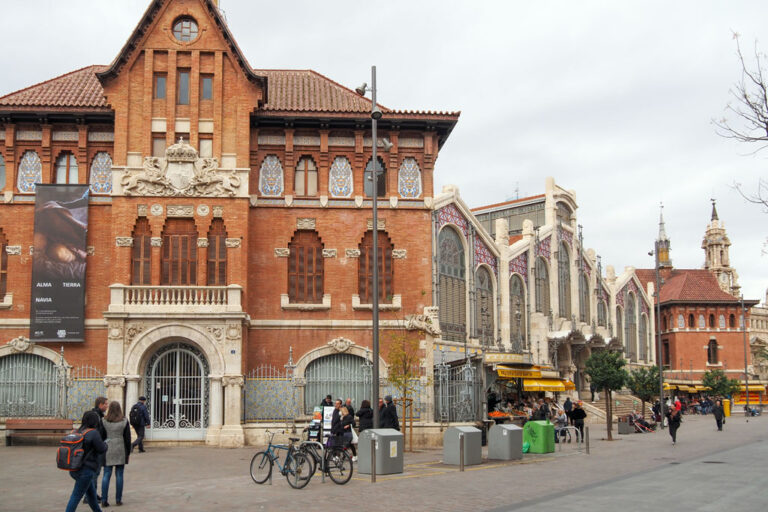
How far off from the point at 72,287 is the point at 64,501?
1477 centimetres

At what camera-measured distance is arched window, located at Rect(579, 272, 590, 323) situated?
5162cm

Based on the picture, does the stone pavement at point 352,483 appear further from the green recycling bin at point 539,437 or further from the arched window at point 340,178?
the arched window at point 340,178

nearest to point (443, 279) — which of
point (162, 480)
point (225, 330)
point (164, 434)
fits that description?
point (225, 330)

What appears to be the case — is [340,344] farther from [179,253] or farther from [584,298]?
[584,298]

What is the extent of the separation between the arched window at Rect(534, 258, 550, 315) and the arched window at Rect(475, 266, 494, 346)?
23.6 ft

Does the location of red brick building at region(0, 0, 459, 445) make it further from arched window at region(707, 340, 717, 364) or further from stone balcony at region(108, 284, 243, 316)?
arched window at region(707, 340, 717, 364)

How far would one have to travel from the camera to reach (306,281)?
2950cm

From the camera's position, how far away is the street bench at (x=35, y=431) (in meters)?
25.7

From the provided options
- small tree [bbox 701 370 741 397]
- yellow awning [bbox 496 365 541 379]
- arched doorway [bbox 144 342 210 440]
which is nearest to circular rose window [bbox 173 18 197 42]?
arched doorway [bbox 144 342 210 440]

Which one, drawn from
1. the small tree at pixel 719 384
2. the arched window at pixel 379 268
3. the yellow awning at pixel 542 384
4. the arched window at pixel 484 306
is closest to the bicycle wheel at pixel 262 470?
the arched window at pixel 379 268

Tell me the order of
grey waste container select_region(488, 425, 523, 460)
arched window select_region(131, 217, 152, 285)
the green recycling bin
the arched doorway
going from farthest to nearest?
arched window select_region(131, 217, 152, 285)
the arched doorway
the green recycling bin
grey waste container select_region(488, 425, 523, 460)

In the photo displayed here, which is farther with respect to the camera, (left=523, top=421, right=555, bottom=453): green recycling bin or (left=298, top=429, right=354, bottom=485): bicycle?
(left=523, top=421, right=555, bottom=453): green recycling bin

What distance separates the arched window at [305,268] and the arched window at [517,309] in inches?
576

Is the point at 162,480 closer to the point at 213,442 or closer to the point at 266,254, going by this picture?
the point at 213,442
